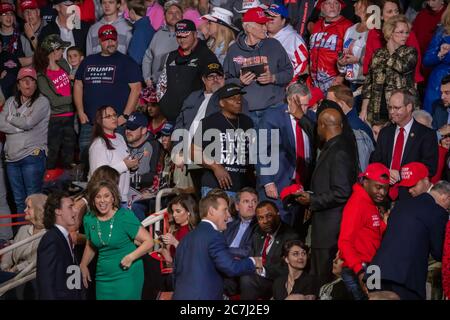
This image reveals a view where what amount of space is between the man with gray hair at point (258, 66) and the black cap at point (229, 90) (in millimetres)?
607

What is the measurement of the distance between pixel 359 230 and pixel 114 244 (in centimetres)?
218

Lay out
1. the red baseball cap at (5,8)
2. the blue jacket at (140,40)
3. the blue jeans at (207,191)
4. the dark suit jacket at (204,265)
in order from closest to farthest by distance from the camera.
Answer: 1. the dark suit jacket at (204,265)
2. the blue jeans at (207,191)
3. the blue jacket at (140,40)
4. the red baseball cap at (5,8)

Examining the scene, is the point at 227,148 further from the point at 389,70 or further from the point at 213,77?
the point at 389,70

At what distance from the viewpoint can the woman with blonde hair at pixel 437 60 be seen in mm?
13352

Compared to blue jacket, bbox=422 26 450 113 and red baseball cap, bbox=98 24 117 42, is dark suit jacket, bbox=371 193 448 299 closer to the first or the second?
blue jacket, bbox=422 26 450 113

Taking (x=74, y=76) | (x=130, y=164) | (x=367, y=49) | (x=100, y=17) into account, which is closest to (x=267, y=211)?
(x=130, y=164)

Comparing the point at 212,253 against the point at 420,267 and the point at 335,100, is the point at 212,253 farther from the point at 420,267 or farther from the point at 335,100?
the point at 335,100

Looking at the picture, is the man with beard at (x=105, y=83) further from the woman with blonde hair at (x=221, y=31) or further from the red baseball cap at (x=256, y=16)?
the red baseball cap at (x=256, y=16)

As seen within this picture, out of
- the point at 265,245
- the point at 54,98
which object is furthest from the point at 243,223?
the point at 54,98

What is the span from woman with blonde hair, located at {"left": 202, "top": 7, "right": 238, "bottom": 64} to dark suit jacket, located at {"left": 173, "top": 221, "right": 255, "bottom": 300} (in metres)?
4.43

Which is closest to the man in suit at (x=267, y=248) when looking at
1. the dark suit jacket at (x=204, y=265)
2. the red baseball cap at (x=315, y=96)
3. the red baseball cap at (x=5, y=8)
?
the dark suit jacket at (x=204, y=265)

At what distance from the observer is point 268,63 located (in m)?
13.2

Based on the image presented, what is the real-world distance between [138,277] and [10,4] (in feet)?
20.8
